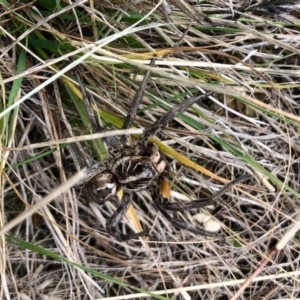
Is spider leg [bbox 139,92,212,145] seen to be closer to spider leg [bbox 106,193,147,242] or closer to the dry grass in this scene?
the dry grass

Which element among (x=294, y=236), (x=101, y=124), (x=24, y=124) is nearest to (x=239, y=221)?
(x=294, y=236)

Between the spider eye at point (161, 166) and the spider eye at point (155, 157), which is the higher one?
the spider eye at point (155, 157)

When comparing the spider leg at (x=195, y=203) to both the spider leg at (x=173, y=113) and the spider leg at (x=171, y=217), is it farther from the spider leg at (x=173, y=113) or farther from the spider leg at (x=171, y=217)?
the spider leg at (x=173, y=113)

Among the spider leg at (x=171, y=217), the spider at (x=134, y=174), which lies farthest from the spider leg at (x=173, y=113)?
the spider leg at (x=171, y=217)

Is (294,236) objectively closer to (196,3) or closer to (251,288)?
(251,288)

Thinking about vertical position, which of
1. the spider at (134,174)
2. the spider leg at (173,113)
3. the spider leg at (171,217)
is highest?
the spider leg at (173,113)

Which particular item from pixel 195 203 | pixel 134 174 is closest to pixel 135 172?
pixel 134 174

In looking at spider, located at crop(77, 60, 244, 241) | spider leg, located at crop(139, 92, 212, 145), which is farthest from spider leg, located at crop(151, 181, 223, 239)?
spider leg, located at crop(139, 92, 212, 145)
